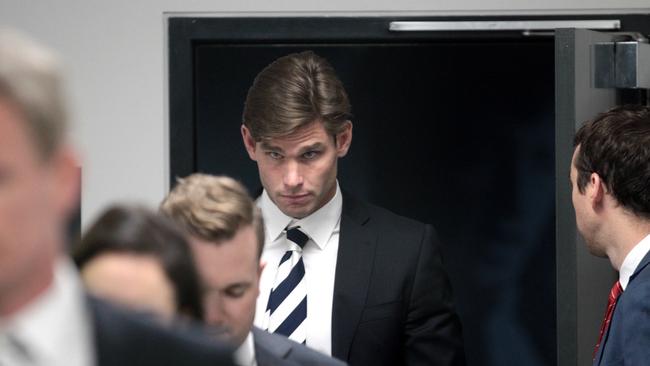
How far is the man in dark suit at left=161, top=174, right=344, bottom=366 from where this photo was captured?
76.8 inches

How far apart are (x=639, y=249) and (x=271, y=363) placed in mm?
1002

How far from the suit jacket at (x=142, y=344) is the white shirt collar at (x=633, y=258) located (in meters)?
1.77

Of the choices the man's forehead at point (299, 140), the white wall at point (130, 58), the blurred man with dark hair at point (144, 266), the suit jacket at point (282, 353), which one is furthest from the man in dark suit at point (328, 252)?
the blurred man with dark hair at point (144, 266)

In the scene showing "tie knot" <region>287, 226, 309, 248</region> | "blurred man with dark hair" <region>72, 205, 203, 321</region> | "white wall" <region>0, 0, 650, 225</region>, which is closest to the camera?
"blurred man with dark hair" <region>72, 205, 203, 321</region>

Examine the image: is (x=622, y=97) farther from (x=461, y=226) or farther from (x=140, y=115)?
(x=140, y=115)

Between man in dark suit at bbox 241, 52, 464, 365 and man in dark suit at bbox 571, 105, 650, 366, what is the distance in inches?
16.1

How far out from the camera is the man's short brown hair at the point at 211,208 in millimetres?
1952

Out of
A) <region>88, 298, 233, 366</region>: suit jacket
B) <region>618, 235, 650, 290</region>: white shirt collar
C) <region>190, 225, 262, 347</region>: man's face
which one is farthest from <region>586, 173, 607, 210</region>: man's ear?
<region>88, 298, 233, 366</region>: suit jacket

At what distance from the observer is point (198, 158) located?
3754mm

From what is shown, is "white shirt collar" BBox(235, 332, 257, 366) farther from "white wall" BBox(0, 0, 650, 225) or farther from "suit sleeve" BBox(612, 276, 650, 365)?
"white wall" BBox(0, 0, 650, 225)

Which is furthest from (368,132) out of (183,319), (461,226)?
(183,319)

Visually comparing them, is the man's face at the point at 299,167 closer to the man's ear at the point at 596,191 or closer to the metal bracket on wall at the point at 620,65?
the man's ear at the point at 596,191

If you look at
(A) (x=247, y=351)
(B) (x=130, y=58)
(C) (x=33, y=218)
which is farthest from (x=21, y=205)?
(B) (x=130, y=58)

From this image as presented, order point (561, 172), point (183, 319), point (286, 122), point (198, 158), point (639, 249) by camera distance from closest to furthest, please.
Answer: point (183, 319) < point (639, 249) < point (286, 122) < point (561, 172) < point (198, 158)
